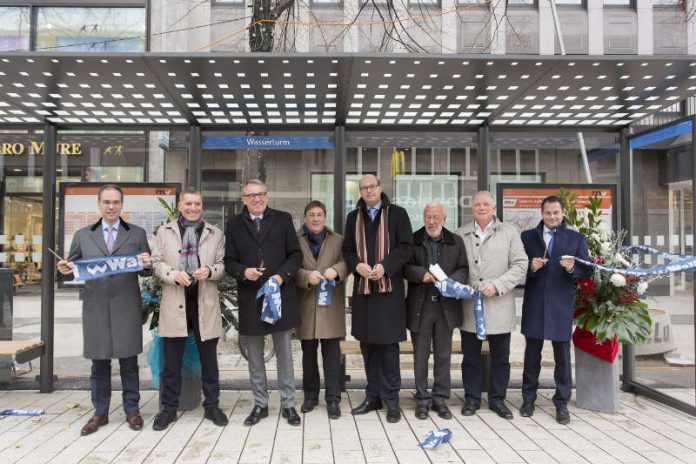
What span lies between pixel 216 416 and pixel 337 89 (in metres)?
2.95

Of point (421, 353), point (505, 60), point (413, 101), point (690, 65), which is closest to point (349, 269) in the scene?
point (421, 353)

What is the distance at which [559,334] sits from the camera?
455 cm

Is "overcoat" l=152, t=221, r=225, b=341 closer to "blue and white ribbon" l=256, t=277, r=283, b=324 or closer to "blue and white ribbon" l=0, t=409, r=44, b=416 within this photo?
"blue and white ribbon" l=256, t=277, r=283, b=324

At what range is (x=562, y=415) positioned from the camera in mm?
4555

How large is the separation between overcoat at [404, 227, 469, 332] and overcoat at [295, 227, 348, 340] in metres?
0.59

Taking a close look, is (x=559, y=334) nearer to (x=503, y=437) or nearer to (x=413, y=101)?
(x=503, y=437)

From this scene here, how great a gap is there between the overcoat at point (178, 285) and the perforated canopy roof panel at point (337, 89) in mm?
1285

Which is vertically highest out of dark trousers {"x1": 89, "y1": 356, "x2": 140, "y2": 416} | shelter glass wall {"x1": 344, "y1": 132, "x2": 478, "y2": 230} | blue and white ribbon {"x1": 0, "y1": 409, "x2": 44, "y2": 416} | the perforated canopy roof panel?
the perforated canopy roof panel

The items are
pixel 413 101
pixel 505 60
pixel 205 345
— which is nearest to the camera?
pixel 505 60

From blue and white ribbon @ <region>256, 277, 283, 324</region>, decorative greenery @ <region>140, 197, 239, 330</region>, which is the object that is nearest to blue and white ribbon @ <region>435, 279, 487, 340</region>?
blue and white ribbon @ <region>256, 277, 283, 324</region>

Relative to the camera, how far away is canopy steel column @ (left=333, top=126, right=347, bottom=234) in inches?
220

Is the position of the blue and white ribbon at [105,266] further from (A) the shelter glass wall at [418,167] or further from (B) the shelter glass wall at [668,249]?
(B) the shelter glass wall at [668,249]

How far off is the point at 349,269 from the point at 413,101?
1691 mm

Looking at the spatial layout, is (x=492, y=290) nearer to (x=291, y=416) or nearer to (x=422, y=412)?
(x=422, y=412)
